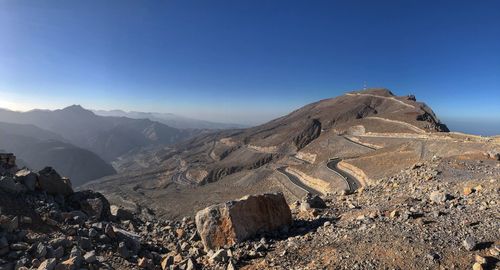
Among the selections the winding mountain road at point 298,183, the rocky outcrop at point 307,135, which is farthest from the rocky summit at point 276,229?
the rocky outcrop at point 307,135

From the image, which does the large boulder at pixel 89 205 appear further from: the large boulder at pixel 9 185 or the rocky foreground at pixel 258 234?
the large boulder at pixel 9 185

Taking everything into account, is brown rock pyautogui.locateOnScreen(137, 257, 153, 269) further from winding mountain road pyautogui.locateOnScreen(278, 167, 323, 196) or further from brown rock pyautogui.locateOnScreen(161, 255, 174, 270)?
winding mountain road pyautogui.locateOnScreen(278, 167, 323, 196)

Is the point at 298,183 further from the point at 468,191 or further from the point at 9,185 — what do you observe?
the point at 9,185

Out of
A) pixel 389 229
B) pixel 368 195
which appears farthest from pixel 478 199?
pixel 368 195

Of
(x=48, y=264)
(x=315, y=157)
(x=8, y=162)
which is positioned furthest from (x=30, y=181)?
(x=315, y=157)

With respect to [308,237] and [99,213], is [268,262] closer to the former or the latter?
[308,237]

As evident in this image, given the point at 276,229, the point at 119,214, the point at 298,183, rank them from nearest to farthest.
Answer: the point at 276,229 → the point at 119,214 → the point at 298,183
